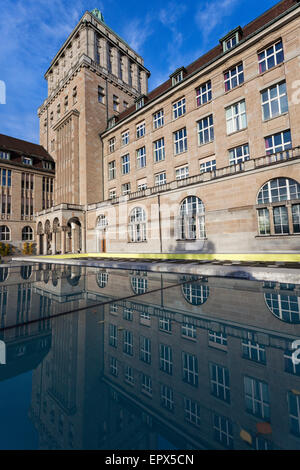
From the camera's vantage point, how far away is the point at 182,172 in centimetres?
2488

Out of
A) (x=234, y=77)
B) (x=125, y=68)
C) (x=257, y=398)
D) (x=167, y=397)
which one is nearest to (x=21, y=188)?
(x=125, y=68)

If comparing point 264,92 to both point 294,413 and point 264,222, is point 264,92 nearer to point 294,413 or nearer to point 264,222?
point 264,222

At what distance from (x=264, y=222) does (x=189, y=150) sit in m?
12.1

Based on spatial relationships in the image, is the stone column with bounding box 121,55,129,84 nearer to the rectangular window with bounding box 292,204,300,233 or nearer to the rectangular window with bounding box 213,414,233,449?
the rectangular window with bounding box 292,204,300,233

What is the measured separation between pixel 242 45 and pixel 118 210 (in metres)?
20.9

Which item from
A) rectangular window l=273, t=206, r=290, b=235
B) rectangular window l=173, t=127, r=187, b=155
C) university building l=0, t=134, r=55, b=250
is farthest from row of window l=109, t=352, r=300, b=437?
university building l=0, t=134, r=55, b=250

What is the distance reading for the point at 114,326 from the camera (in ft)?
13.3

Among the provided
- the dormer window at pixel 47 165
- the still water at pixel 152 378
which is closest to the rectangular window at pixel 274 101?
the still water at pixel 152 378

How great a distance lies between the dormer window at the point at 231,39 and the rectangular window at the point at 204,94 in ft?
10.9

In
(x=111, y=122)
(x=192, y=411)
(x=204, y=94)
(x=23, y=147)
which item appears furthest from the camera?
(x=23, y=147)

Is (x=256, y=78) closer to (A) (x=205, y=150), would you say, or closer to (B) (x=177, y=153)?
(A) (x=205, y=150)

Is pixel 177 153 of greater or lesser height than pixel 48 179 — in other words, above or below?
below

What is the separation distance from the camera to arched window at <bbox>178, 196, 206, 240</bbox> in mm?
20125

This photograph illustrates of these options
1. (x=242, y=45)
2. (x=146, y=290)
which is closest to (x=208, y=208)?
(x=146, y=290)
